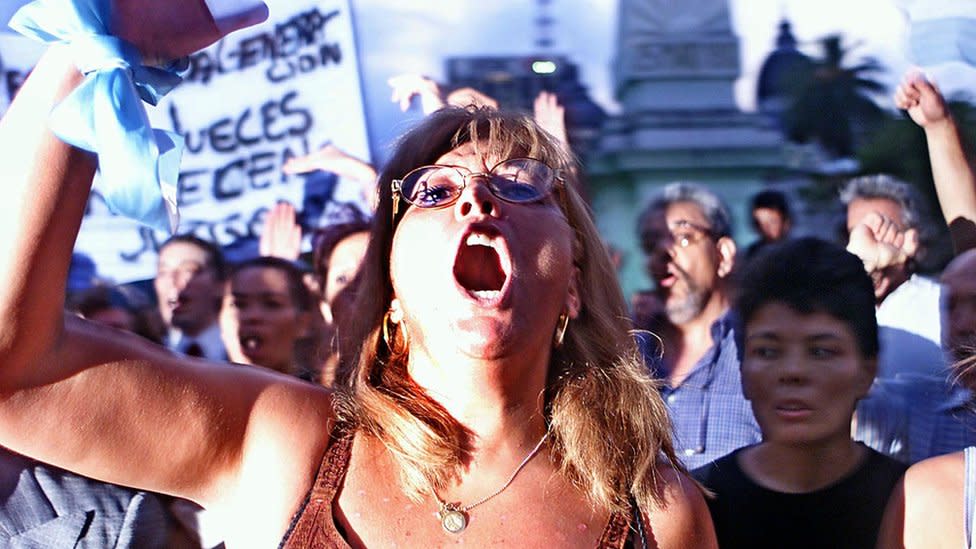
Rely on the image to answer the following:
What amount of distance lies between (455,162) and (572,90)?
2.30 m

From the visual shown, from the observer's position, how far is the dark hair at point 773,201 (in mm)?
3740

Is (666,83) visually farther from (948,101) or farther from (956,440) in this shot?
(956,440)

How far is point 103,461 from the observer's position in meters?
1.57

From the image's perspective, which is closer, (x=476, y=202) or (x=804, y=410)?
(x=476, y=202)

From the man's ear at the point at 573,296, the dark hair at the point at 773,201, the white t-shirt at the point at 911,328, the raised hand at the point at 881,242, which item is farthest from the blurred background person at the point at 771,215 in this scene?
the man's ear at the point at 573,296

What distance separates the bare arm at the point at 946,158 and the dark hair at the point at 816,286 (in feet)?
1.58

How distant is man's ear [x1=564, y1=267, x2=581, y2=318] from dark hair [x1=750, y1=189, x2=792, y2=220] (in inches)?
71.9

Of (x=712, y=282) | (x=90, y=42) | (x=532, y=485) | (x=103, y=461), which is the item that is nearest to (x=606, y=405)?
(x=532, y=485)

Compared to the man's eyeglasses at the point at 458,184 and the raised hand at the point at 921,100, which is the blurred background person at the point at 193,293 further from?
the raised hand at the point at 921,100

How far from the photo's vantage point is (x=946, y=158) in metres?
2.99

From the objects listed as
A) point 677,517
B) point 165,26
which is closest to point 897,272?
point 677,517

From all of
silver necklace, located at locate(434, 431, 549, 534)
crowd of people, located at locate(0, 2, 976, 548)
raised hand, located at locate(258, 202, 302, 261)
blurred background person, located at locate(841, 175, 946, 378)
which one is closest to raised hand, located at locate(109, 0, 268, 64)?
crowd of people, located at locate(0, 2, 976, 548)

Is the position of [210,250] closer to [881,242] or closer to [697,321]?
[697,321]

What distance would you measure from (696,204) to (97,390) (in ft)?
7.02
